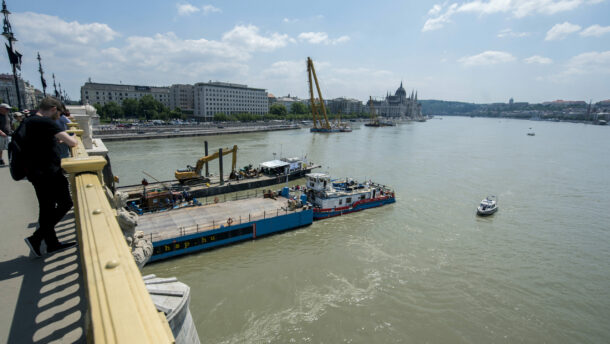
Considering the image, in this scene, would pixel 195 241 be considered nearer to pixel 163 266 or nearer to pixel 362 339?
pixel 163 266

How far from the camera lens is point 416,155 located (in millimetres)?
54531

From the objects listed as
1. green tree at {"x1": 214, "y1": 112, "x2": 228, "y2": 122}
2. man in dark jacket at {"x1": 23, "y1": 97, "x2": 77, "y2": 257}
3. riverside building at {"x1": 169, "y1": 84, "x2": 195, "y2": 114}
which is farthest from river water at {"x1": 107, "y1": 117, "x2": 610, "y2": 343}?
riverside building at {"x1": 169, "y1": 84, "x2": 195, "y2": 114}

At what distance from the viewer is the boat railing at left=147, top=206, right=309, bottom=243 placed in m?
16.5

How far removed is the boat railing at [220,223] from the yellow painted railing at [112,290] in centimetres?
1424

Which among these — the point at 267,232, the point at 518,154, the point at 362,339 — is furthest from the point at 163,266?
the point at 518,154

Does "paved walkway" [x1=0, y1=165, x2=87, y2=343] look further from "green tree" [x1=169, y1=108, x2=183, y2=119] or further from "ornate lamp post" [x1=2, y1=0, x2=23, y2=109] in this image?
"green tree" [x1=169, y1=108, x2=183, y2=119]

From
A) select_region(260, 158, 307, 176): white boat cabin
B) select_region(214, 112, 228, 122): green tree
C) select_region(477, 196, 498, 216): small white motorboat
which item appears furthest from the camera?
select_region(214, 112, 228, 122): green tree

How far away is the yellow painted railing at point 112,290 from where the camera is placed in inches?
48.5

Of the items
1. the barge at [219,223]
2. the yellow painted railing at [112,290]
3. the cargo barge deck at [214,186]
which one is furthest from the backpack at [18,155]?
the cargo barge deck at [214,186]

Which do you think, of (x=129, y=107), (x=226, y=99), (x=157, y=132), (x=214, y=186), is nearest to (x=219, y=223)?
(x=214, y=186)

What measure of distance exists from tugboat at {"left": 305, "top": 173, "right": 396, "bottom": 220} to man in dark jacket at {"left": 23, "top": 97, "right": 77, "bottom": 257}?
63.1 ft

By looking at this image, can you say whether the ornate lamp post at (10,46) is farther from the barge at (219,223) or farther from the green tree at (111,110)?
the green tree at (111,110)

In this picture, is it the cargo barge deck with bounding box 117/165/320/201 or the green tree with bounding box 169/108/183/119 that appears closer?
the cargo barge deck with bounding box 117/165/320/201

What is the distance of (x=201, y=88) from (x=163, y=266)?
11200 cm
